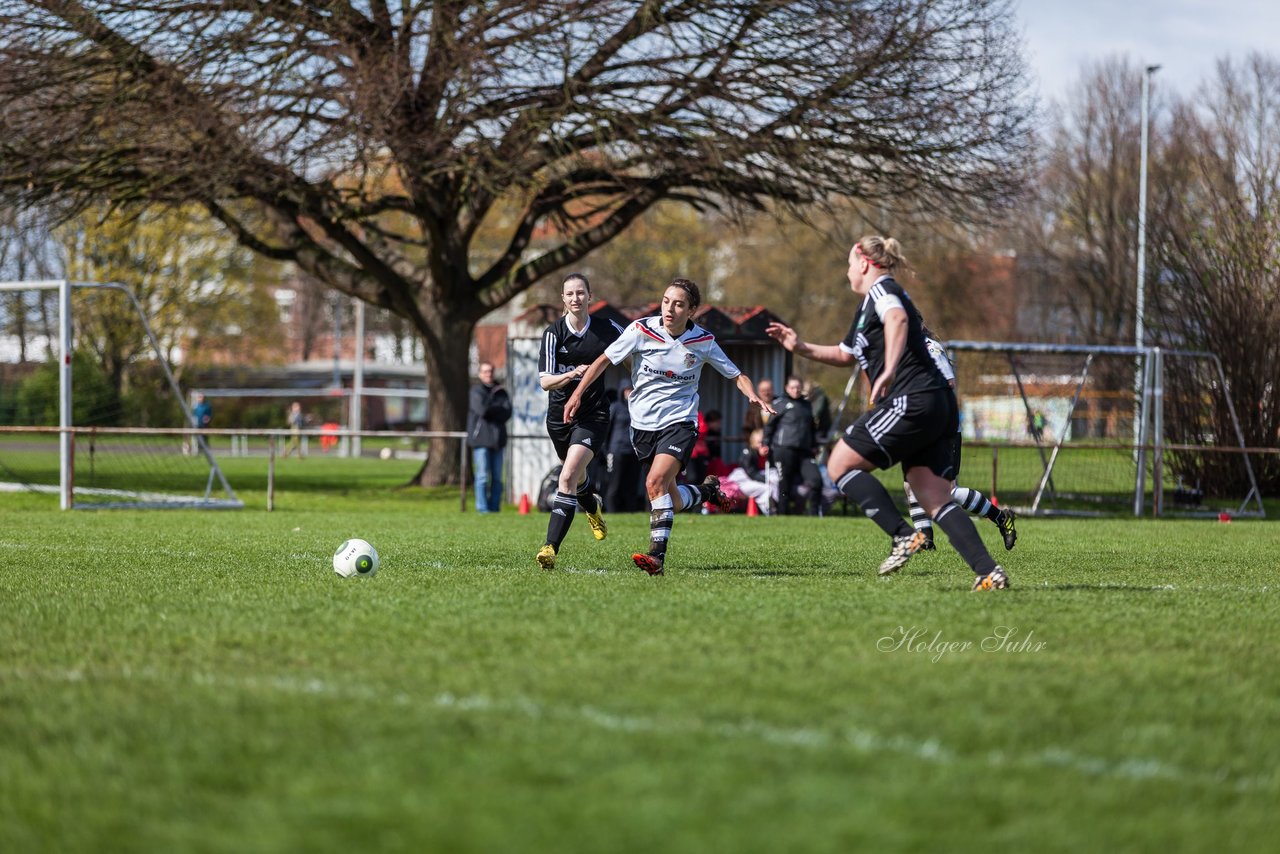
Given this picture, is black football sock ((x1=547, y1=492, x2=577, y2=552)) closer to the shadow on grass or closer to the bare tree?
the shadow on grass

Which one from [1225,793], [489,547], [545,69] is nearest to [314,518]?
[489,547]

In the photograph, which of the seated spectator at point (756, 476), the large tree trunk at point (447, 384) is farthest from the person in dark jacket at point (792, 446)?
the large tree trunk at point (447, 384)

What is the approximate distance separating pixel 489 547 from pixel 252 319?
44274 millimetres

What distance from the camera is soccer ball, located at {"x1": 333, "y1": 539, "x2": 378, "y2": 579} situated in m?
9.20

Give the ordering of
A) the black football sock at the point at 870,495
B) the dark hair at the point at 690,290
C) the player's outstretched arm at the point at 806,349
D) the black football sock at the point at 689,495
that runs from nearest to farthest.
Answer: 1. the player's outstretched arm at the point at 806,349
2. the black football sock at the point at 870,495
3. the dark hair at the point at 690,290
4. the black football sock at the point at 689,495

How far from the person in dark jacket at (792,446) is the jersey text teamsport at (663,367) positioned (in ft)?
31.4

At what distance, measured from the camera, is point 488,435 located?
19516 mm

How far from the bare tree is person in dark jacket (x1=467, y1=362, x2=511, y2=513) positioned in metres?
2.95

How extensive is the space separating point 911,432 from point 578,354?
9.76ft

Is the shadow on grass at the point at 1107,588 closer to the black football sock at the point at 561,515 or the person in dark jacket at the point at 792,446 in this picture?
the black football sock at the point at 561,515

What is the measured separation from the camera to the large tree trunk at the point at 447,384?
82.5 feet

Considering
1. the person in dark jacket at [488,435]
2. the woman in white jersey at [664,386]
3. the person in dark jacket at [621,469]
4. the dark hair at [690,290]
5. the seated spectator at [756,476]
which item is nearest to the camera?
the dark hair at [690,290]

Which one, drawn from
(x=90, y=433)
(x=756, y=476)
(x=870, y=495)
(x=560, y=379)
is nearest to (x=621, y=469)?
(x=756, y=476)

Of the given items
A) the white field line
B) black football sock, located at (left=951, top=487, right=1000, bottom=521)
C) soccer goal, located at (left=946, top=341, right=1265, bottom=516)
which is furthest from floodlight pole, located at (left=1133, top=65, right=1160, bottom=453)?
the white field line
